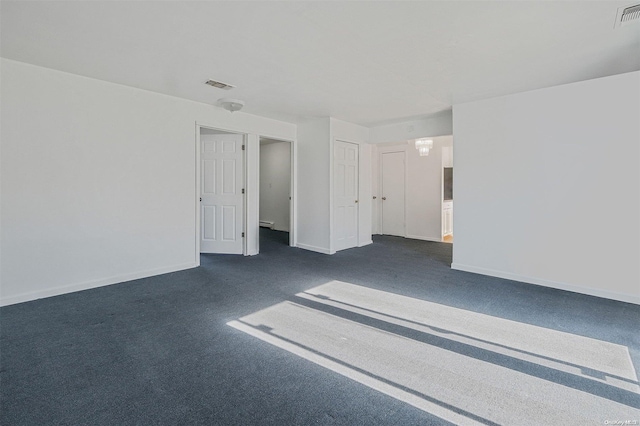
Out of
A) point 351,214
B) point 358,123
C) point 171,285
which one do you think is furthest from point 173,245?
point 358,123

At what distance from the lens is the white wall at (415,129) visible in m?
5.35

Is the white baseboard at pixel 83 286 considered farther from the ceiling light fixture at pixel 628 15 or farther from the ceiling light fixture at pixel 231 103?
the ceiling light fixture at pixel 628 15

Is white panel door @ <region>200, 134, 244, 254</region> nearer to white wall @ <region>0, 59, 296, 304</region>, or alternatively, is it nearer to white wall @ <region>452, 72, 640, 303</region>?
white wall @ <region>0, 59, 296, 304</region>

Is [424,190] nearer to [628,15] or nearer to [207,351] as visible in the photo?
[628,15]

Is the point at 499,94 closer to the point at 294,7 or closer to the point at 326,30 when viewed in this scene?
the point at 326,30

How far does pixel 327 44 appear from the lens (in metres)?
2.71

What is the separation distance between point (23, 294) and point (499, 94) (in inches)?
238

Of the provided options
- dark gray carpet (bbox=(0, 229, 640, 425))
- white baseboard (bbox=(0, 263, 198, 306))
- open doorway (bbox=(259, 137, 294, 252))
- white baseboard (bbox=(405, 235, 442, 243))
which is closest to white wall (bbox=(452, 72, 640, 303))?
dark gray carpet (bbox=(0, 229, 640, 425))

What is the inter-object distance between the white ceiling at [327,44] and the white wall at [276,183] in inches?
159

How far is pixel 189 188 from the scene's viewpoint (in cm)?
450

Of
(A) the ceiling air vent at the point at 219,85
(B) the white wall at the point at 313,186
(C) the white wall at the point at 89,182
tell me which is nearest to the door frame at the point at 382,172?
(B) the white wall at the point at 313,186

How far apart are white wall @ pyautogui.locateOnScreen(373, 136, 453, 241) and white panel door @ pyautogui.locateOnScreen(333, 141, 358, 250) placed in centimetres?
194

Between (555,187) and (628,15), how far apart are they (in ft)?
6.36

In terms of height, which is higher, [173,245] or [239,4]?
[239,4]
